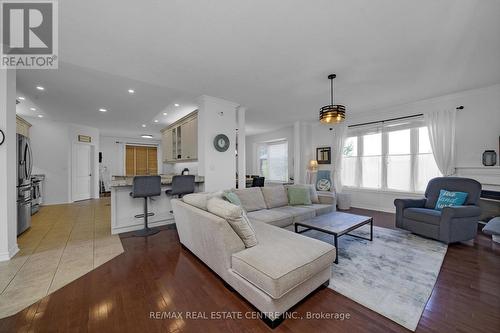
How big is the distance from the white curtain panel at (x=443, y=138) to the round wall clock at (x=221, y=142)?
14.9 ft

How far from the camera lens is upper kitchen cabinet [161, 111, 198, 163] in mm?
4699

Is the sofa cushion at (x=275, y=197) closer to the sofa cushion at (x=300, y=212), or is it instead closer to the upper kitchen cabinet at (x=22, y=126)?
the sofa cushion at (x=300, y=212)

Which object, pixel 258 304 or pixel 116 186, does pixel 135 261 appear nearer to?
pixel 116 186

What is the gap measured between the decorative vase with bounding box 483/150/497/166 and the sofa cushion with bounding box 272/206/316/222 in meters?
3.43

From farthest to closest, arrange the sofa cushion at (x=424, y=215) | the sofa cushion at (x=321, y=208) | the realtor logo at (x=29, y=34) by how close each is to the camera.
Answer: the sofa cushion at (x=321, y=208), the sofa cushion at (x=424, y=215), the realtor logo at (x=29, y=34)

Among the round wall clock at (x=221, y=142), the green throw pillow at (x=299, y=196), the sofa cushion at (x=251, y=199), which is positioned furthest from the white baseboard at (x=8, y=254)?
the green throw pillow at (x=299, y=196)

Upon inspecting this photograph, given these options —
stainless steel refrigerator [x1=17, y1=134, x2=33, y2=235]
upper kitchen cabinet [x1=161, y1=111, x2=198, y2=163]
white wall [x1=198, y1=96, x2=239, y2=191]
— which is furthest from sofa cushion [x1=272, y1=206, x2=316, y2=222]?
stainless steel refrigerator [x1=17, y1=134, x2=33, y2=235]

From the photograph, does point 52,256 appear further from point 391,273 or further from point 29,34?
point 391,273

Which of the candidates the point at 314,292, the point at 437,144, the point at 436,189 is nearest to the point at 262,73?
the point at 314,292

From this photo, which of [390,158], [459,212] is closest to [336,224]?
[459,212]

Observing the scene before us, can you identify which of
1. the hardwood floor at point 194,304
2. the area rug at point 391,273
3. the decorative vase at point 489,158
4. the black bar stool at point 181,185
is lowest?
the hardwood floor at point 194,304

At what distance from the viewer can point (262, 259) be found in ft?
5.45

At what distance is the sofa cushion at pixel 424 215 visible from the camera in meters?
3.04

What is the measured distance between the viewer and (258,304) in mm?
1563
